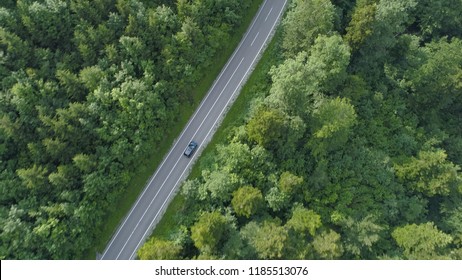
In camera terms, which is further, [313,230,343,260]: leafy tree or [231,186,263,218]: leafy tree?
[231,186,263,218]: leafy tree

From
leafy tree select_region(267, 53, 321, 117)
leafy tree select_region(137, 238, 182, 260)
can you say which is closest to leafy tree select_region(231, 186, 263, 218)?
leafy tree select_region(137, 238, 182, 260)

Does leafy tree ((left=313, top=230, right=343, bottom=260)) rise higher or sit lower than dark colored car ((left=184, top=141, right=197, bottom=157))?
lower

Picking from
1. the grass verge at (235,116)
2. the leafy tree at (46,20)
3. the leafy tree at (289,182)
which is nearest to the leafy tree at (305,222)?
the leafy tree at (289,182)

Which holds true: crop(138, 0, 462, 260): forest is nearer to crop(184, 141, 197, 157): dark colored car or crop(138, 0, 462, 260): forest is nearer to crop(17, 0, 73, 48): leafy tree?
crop(184, 141, 197, 157): dark colored car

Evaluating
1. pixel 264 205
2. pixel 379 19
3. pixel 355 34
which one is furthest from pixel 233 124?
pixel 379 19

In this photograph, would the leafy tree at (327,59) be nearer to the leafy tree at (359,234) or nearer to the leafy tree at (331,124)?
the leafy tree at (331,124)
